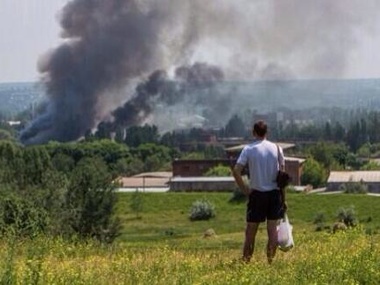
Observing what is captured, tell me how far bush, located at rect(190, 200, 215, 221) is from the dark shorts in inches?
1704

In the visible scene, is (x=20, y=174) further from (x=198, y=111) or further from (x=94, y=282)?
(x=198, y=111)

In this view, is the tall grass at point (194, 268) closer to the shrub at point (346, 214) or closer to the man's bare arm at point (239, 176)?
the man's bare arm at point (239, 176)

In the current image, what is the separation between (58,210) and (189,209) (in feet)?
56.3

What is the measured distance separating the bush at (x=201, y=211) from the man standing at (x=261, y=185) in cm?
4328

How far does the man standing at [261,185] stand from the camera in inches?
318

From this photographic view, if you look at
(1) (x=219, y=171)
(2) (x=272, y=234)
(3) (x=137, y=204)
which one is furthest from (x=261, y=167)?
(1) (x=219, y=171)

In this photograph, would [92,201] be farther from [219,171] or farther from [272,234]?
[219,171]

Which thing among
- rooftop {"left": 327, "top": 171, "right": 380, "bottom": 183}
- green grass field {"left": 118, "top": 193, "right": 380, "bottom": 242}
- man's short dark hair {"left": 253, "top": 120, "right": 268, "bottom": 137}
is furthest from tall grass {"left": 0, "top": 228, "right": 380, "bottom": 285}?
rooftop {"left": 327, "top": 171, "right": 380, "bottom": 183}

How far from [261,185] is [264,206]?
19 cm

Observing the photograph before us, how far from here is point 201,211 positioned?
2035 inches

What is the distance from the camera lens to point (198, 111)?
187 meters

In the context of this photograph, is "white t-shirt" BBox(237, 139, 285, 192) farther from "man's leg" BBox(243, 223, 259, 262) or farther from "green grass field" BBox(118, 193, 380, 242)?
"green grass field" BBox(118, 193, 380, 242)

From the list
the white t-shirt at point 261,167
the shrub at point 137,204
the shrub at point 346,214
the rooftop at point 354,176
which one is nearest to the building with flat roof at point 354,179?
the rooftop at point 354,176

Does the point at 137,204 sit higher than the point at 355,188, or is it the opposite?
the point at 355,188
